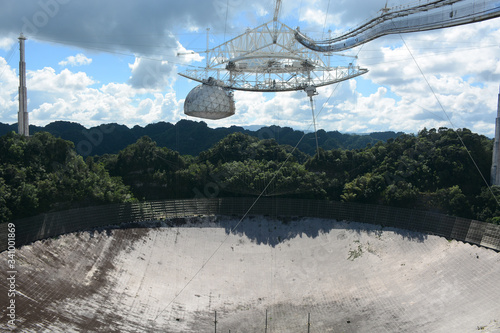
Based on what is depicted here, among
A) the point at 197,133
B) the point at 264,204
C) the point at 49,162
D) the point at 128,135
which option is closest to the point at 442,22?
the point at 264,204

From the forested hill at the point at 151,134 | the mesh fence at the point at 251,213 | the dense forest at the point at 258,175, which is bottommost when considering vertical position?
the mesh fence at the point at 251,213

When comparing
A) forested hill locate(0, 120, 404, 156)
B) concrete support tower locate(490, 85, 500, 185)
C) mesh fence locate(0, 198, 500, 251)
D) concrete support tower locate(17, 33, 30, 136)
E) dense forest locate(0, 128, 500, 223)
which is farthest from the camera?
forested hill locate(0, 120, 404, 156)

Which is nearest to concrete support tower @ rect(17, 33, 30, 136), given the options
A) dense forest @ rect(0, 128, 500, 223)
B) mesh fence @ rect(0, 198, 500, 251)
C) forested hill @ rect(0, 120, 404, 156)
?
dense forest @ rect(0, 128, 500, 223)

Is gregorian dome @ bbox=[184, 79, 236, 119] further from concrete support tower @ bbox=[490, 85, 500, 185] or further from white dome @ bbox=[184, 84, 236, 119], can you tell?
concrete support tower @ bbox=[490, 85, 500, 185]

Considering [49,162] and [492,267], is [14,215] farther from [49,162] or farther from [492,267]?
[492,267]

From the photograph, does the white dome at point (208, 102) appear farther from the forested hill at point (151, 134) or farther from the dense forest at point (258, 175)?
the forested hill at point (151, 134)

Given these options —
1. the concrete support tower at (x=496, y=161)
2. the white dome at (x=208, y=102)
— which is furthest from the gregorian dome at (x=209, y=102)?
the concrete support tower at (x=496, y=161)
